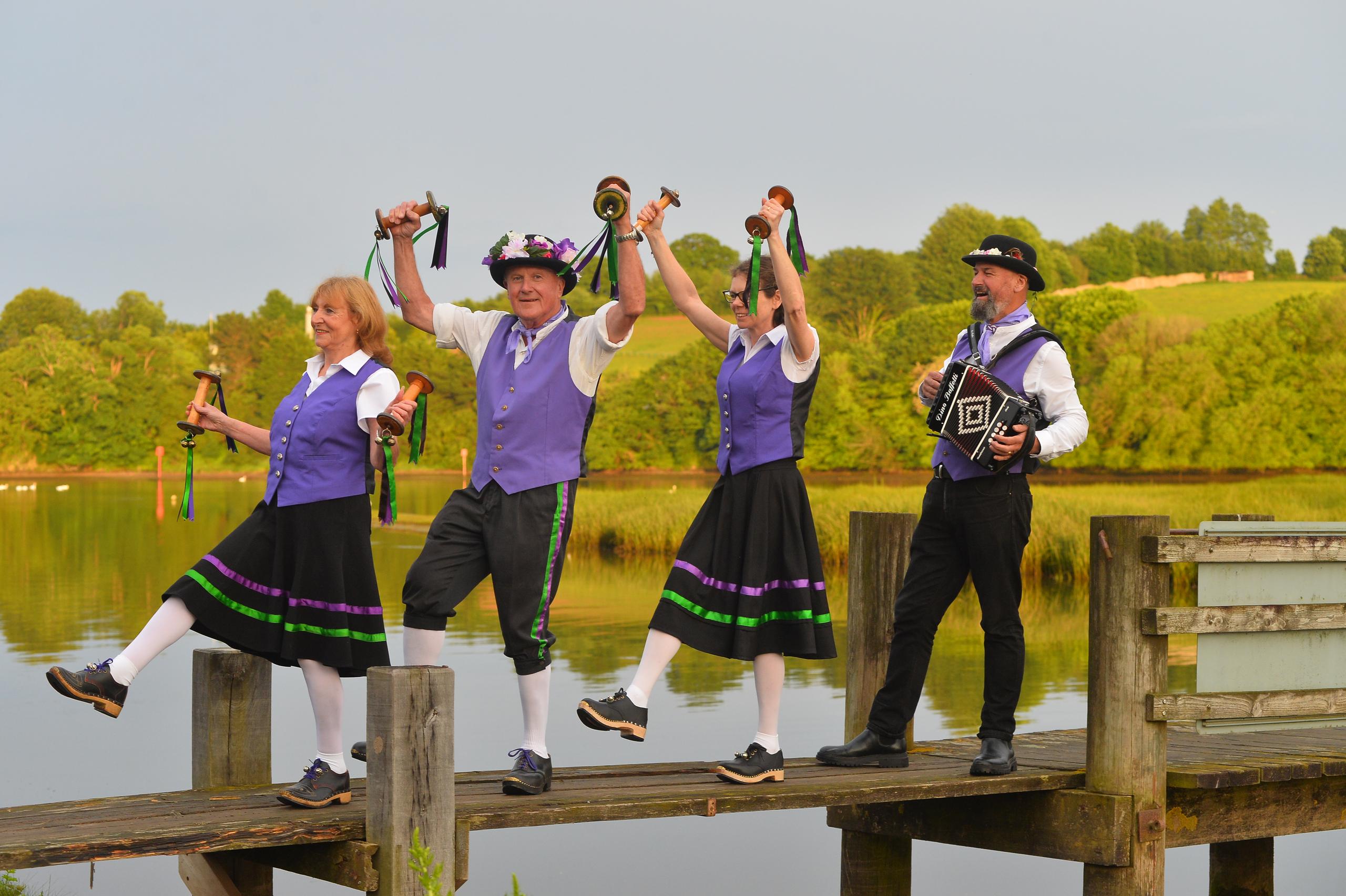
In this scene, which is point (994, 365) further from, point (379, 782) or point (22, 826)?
point (22, 826)

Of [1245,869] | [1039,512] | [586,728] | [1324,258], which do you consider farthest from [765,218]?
[1324,258]

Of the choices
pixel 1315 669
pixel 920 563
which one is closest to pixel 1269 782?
pixel 1315 669

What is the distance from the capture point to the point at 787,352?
4680mm

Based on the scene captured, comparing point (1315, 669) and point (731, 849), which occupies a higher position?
point (1315, 669)

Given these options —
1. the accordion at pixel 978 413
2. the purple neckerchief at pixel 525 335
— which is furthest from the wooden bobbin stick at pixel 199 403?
the accordion at pixel 978 413

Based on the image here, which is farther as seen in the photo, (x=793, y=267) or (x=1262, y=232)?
(x=1262, y=232)

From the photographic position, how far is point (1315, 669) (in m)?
5.20

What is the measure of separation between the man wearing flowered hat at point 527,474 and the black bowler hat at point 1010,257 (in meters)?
1.27

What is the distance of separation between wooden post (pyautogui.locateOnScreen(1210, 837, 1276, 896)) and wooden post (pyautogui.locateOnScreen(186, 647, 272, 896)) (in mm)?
4766

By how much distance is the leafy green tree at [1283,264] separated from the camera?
87.2 m

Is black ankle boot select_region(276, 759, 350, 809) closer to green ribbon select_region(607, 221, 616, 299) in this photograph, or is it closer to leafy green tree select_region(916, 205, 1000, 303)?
green ribbon select_region(607, 221, 616, 299)

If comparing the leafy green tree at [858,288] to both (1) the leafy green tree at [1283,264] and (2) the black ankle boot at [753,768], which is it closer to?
(1) the leafy green tree at [1283,264]

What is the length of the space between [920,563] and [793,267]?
119 centimetres

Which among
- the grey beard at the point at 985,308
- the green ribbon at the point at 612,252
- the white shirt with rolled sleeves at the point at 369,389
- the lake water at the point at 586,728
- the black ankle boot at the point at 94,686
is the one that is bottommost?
the lake water at the point at 586,728
